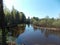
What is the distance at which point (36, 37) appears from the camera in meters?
1.58

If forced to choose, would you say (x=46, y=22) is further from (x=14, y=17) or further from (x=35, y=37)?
(x=14, y=17)

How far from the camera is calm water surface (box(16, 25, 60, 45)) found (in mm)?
1556

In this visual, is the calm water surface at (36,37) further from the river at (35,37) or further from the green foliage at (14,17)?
the green foliage at (14,17)

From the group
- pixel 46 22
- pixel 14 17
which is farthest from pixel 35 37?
pixel 14 17

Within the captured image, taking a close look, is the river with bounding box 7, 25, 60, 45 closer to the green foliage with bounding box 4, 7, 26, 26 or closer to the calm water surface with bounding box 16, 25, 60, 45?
the calm water surface with bounding box 16, 25, 60, 45

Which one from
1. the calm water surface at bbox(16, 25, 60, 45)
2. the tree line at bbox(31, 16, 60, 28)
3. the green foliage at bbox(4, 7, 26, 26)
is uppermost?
the green foliage at bbox(4, 7, 26, 26)

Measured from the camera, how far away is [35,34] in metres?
1.58

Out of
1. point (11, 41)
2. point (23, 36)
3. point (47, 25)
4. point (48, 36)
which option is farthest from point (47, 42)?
point (11, 41)

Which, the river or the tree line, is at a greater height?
the tree line

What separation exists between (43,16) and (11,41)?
1.86 ft

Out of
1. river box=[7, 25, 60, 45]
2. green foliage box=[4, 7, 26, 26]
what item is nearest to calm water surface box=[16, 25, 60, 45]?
river box=[7, 25, 60, 45]

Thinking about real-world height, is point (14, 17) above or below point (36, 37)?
above

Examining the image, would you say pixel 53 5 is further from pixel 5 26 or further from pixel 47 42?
pixel 5 26

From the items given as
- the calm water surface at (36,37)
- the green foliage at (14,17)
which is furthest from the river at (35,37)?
the green foliage at (14,17)
